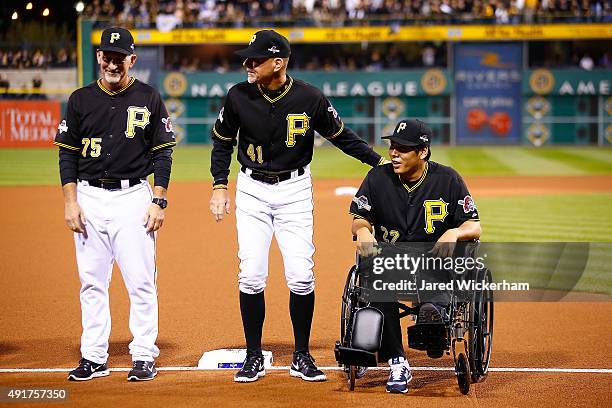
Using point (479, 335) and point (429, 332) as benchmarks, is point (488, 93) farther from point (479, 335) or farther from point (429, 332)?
point (429, 332)

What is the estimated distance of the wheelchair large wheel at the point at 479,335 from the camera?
Result: 219 inches

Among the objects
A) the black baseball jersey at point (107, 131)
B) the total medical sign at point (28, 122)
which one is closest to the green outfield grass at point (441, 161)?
the total medical sign at point (28, 122)

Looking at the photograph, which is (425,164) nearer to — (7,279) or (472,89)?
(7,279)

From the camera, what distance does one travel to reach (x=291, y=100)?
600 cm

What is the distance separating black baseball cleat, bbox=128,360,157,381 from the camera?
5.76 meters

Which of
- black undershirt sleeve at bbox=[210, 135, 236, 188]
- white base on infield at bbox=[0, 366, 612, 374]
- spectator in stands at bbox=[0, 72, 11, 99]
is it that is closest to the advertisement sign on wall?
spectator in stands at bbox=[0, 72, 11, 99]

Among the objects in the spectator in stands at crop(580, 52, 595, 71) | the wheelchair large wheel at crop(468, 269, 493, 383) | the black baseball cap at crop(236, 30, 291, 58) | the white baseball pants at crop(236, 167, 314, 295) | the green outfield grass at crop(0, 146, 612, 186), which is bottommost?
the green outfield grass at crop(0, 146, 612, 186)

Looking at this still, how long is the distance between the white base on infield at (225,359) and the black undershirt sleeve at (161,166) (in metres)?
1.18

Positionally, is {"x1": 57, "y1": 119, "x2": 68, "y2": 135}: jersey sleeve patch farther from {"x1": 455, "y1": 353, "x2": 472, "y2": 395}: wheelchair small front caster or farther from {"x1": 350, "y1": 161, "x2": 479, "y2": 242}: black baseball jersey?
{"x1": 455, "y1": 353, "x2": 472, "y2": 395}: wheelchair small front caster

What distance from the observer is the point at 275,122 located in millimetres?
5969

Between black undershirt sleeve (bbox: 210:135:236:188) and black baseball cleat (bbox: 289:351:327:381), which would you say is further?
black undershirt sleeve (bbox: 210:135:236:188)

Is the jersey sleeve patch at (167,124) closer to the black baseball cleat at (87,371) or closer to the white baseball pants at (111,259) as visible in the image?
the white baseball pants at (111,259)

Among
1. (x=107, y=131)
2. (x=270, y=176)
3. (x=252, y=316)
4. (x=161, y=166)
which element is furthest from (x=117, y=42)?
(x=252, y=316)

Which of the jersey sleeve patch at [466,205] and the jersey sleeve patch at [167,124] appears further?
the jersey sleeve patch at [167,124]
